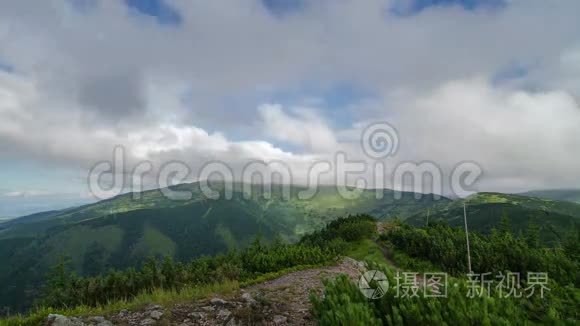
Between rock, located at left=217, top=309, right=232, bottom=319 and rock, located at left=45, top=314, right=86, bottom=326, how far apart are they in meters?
4.11

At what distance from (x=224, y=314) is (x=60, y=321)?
4.93 m

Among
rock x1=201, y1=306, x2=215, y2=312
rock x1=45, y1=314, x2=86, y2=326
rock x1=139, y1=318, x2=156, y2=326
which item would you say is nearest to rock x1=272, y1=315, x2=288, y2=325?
rock x1=201, y1=306, x2=215, y2=312

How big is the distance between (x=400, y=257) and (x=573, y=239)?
65.2 ft

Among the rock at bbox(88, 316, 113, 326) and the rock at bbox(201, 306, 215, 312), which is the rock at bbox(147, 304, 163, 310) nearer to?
the rock at bbox(88, 316, 113, 326)

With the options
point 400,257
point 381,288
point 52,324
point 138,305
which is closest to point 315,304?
point 381,288

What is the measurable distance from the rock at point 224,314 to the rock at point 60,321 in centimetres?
411

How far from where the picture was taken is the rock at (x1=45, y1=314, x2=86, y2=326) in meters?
9.88

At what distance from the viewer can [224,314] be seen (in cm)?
1088

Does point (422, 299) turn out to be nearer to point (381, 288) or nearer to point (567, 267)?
point (381, 288)

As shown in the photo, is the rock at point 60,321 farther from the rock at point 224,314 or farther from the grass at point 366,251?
the grass at point 366,251

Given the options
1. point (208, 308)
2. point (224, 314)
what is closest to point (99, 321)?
point (208, 308)

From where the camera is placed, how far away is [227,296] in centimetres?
1285

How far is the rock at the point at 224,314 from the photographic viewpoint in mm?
10741

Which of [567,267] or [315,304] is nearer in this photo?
[315,304]
